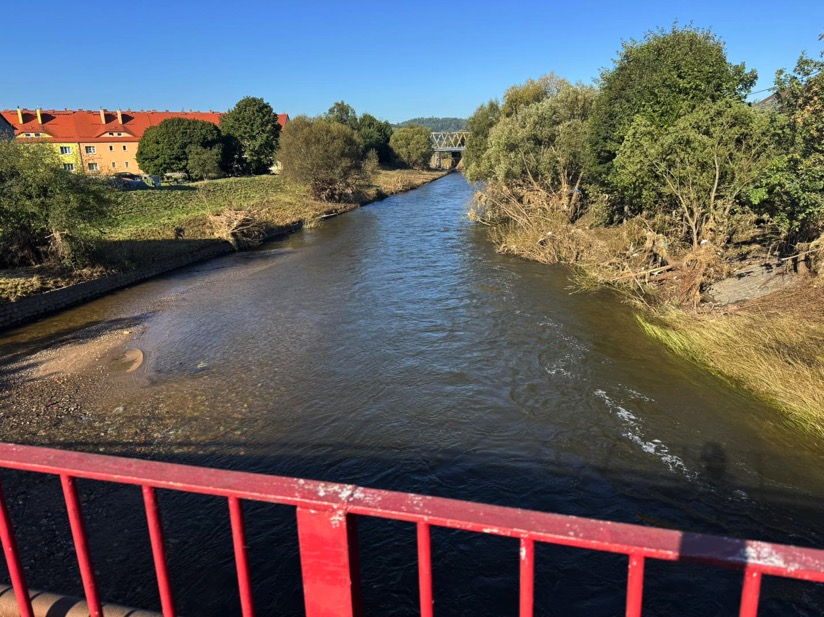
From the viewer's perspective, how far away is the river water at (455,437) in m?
7.08

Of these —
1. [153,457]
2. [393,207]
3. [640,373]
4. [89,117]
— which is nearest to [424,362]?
[640,373]

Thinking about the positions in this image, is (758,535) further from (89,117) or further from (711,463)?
(89,117)

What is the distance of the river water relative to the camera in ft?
23.2

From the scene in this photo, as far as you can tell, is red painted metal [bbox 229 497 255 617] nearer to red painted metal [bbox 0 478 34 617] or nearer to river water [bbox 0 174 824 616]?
red painted metal [bbox 0 478 34 617]

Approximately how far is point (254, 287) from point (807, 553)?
23325 millimetres

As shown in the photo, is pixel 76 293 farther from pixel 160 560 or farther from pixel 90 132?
pixel 90 132

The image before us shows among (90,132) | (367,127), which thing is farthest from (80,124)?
(367,127)

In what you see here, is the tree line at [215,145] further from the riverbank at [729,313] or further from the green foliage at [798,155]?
the green foliage at [798,155]

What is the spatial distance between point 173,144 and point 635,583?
68339 mm

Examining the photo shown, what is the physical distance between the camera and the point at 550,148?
29234mm

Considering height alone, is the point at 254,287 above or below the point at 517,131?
below

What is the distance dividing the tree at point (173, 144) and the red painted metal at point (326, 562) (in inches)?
2585

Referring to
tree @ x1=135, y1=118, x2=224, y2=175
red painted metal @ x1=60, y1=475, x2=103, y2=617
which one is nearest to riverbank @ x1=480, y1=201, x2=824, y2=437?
red painted metal @ x1=60, y1=475, x2=103, y2=617

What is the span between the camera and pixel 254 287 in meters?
23.8
